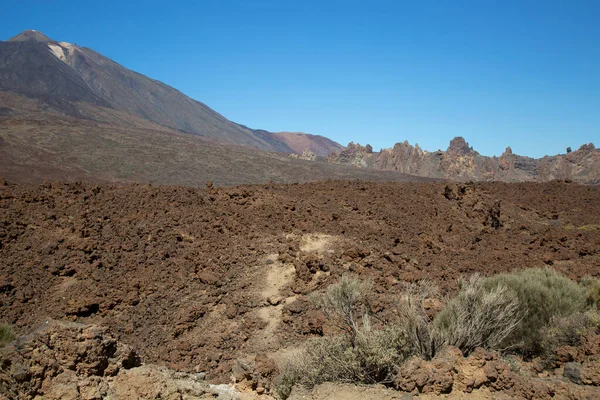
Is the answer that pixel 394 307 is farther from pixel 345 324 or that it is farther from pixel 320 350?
pixel 320 350

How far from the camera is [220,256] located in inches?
368

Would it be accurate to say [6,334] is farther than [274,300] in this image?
No

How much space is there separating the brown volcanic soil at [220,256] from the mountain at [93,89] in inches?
2605

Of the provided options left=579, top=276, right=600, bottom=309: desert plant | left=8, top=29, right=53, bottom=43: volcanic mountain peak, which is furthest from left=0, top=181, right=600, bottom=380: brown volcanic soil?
left=8, top=29, right=53, bottom=43: volcanic mountain peak

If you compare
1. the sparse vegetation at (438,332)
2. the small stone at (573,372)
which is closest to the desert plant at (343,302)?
the sparse vegetation at (438,332)

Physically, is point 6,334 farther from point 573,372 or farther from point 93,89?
point 93,89

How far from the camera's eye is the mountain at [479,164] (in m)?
67.6

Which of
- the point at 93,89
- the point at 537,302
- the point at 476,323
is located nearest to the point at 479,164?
the point at 537,302

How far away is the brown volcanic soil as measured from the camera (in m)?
7.59

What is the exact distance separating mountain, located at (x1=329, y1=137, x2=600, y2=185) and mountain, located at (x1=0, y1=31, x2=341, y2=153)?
142 feet

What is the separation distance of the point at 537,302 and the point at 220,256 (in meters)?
5.90

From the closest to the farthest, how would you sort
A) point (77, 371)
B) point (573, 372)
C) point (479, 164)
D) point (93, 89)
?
point (77, 371)
point (573, 372)
point (479, 164)
point (93, 89)

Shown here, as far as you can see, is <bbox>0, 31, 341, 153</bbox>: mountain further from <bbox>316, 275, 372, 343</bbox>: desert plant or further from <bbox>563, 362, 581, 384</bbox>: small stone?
<bbox>563, 362, 581, 384</bbox>: small stone

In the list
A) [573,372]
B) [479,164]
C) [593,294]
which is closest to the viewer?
[573,372]
